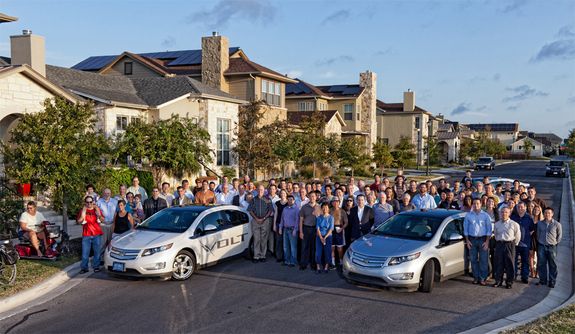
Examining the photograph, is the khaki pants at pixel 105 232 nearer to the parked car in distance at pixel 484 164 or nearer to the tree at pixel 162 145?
the tree at pixel 162 145

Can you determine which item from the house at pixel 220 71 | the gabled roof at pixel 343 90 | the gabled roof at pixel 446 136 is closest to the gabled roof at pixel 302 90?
the gabled roof at pixel 343 90

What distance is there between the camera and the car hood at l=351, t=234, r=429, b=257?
9.88 m

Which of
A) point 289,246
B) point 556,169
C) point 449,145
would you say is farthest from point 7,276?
point 449,145

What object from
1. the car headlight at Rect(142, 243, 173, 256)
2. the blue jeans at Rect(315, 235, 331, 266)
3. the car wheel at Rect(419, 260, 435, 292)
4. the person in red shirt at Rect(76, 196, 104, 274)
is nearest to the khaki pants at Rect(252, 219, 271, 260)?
the blue jeans at Rect(315, 235, 331, 266)

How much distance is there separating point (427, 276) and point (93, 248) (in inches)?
283

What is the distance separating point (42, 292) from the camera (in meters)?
10.2

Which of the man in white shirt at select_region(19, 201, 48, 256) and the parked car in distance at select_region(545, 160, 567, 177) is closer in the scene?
the man in white shirt at select_region(19, 201, 48, 256)

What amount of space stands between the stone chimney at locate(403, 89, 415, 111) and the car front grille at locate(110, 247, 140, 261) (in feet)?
200

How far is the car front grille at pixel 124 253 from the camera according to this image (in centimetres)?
1042

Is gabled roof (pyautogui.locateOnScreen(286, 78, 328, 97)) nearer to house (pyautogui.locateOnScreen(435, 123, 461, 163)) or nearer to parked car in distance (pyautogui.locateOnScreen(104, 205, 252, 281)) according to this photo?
house (pyautogui.locateOnScreen(435, 123, 461, 163))

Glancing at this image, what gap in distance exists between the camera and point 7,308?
921 centimetres

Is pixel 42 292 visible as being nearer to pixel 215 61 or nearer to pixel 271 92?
pixel 215 61

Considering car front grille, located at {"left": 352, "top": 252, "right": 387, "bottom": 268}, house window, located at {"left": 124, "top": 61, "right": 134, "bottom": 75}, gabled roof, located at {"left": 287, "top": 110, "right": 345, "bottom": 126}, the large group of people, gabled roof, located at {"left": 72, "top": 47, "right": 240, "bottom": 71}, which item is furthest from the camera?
gabled roof, located at {"left": 287, "top": 110, "right": 345, "bottom": 126}

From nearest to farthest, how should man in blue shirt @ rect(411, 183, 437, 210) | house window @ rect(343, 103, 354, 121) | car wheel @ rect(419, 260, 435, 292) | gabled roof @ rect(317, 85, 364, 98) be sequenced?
car wheel @ rect(419, 260, 435, 292) < man in blue shirt @ rect(411, 183, 437, 210) < house window @ rect(343, 103, 354, 121) < gabled roof @ rect(317, 85, 364, 98)
